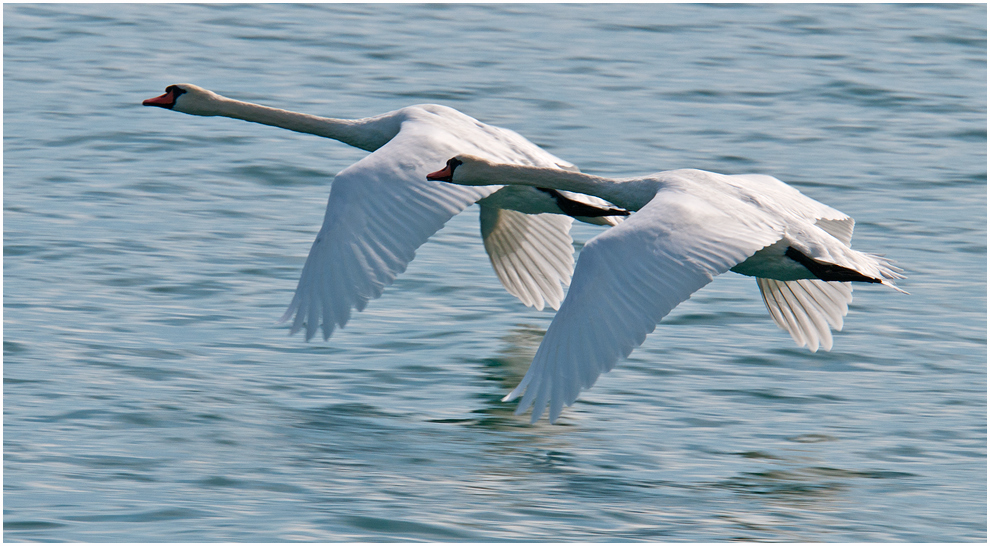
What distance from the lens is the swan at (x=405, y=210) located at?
8.26 m

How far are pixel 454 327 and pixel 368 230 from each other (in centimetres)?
170

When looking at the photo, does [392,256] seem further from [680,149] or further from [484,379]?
[680,149]

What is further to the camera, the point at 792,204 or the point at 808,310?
the point at 808,310

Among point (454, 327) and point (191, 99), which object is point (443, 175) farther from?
point (191, 99)

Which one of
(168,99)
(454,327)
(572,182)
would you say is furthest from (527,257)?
(168,99)

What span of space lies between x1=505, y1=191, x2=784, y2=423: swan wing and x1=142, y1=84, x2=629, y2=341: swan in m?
1.37

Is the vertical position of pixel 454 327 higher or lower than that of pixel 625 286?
lower

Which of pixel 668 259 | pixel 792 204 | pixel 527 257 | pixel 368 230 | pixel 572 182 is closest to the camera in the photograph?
pixel 668 259

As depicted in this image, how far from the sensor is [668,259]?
24.3 ft

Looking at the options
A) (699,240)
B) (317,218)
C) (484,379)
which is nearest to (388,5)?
(317,218)

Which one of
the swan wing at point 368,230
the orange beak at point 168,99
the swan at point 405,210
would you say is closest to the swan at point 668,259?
the swan wing at point 368,230

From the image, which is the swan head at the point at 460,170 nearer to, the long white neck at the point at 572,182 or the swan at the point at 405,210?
the long white neck at the point at 572,182

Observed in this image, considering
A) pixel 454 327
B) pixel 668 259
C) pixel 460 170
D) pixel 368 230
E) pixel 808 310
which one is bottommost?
pixel 454 327

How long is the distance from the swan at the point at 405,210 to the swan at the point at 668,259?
0.88 ft
